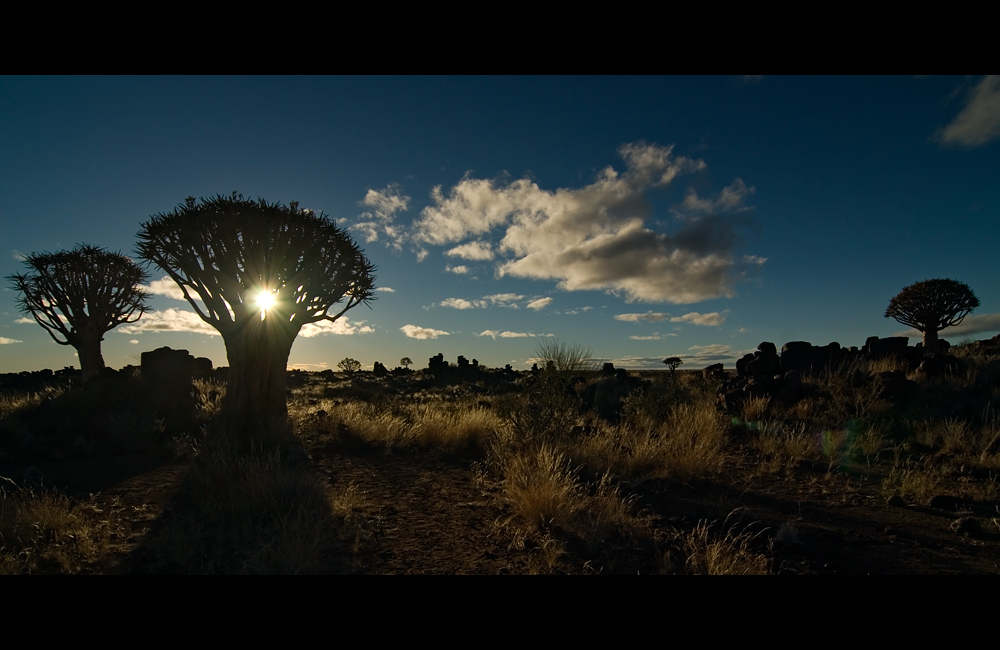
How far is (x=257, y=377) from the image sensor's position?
10586 millimetres

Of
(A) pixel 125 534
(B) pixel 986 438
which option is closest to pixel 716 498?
(B) pixel 986 438

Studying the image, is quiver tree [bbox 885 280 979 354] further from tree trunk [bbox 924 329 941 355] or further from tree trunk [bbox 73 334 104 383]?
tree trunk [bbox 73 334 104 383]

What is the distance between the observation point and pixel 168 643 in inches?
76.0

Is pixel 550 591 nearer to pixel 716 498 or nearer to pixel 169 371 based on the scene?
pixel 716 498

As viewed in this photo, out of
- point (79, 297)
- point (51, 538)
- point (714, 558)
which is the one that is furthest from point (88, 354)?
point (714, 558)

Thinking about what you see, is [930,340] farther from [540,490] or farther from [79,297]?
[79,297]

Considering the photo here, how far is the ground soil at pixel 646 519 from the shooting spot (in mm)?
4219

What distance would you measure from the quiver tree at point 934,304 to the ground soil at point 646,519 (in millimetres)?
16066

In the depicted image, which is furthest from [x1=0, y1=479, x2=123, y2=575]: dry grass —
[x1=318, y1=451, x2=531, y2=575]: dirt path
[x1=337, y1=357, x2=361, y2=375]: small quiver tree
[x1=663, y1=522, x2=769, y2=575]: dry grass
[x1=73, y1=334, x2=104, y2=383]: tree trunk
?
[x1=337, y1=357, x2=361, y2=375]: small quiver tree

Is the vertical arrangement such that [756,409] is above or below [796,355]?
below

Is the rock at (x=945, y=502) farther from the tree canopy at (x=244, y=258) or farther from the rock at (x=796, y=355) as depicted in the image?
the tree canopy at (x=244, y=258)

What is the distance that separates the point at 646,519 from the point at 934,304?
20.4 m

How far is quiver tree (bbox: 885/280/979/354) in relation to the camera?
1784cm
